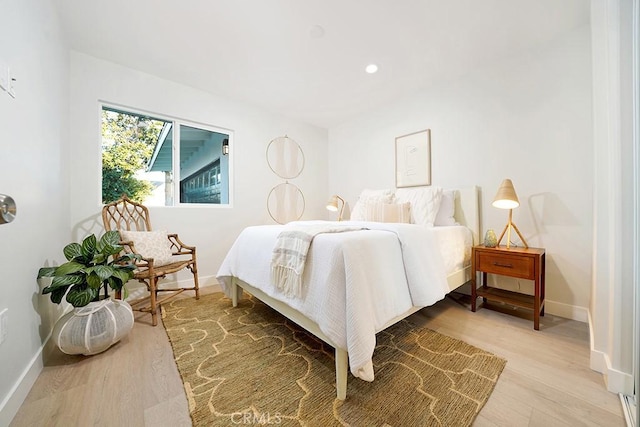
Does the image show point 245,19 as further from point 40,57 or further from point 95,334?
point 95,334

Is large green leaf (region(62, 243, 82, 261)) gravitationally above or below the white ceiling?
below

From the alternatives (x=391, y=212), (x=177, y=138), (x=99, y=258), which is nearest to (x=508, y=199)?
(x=391, y=212)

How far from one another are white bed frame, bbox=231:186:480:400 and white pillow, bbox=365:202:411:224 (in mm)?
571

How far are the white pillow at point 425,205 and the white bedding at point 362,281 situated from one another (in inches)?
27.8

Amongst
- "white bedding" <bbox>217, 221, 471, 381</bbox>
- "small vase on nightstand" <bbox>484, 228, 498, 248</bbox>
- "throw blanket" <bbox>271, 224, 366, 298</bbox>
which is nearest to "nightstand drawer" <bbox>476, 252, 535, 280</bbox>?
"small vase on nightstand" <bbox>484, 228, 498, 248</bbox>

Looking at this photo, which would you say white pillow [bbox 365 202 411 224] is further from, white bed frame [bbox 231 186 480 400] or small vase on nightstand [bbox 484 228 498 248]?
small vase on nightstand [bbox 484 228 498 248]

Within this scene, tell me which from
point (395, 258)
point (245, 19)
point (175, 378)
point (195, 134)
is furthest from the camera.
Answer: point (195, 134)

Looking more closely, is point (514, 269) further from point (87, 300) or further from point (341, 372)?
point (87, 300)

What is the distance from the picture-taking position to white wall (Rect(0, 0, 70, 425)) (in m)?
1.05

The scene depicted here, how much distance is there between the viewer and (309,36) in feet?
6.81

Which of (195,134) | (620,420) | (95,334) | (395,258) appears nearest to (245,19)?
(195,134)

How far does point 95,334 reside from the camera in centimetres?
142

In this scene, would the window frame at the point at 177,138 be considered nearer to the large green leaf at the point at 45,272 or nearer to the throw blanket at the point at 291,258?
the large green leaf at the point at 45,272

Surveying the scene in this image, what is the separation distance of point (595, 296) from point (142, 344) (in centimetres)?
290
